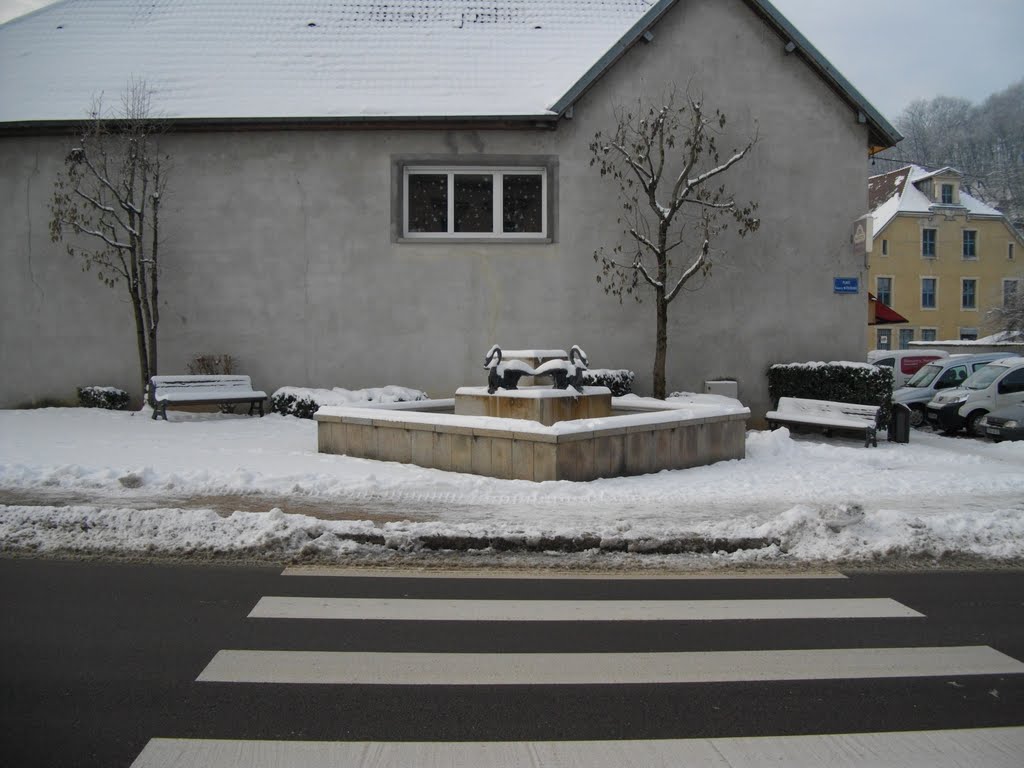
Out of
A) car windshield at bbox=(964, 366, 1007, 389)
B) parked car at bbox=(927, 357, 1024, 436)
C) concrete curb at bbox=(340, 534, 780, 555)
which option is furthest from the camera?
car windshield at bbox=(964, 366, 1007, 389)

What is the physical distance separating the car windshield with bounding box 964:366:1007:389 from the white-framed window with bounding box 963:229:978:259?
3931 centimetres

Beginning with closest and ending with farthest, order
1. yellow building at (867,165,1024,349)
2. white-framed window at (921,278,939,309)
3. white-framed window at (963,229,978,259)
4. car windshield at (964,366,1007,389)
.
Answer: car windshield at (964,366,1007,389)
yellow building at (867,165,1024,349)
white-framed window at (921,278,939,309)
white-framed window at (963,229,978,259)

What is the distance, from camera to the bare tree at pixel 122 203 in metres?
15.8

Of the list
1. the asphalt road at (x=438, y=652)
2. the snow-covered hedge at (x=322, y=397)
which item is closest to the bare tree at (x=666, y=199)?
the snow-covered hedge at (x=322, y=397)

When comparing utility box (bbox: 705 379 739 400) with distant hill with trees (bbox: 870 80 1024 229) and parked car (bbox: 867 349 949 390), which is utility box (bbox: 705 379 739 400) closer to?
parked car (bbox: 867 349 949 390)

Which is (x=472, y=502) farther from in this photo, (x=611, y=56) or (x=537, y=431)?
(x=611, y=56)

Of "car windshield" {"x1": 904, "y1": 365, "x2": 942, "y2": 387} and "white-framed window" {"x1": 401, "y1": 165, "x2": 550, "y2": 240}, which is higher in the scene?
"white-framed window" {"x1": 401, "y1": 165, "x2": 550, "y2": 240}

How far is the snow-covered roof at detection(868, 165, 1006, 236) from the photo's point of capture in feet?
167

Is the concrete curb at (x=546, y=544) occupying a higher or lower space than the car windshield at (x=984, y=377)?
lower

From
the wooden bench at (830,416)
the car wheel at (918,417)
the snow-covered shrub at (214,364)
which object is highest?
the snow-covered shrub at (214,364)

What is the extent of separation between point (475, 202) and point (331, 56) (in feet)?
16.5

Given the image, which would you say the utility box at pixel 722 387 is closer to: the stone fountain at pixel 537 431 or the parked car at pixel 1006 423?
the stone fountain at pixel 537 431

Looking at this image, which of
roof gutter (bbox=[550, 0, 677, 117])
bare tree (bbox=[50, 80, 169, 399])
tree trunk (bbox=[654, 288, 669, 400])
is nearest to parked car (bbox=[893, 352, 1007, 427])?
tree trunk (bbox=[654, 288, 669, 400])

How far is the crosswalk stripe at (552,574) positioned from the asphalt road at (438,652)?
70mm
